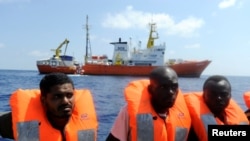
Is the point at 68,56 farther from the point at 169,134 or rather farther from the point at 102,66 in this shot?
the point at 169,134

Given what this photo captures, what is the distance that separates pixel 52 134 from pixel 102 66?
215 feet

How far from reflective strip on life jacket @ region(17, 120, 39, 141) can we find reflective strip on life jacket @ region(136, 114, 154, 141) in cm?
115

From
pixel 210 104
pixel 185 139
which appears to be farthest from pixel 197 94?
pixel 185 139

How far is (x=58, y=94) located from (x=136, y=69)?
63.1m

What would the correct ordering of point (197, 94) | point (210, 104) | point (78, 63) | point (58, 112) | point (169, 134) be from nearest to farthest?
point (58, 112) < point (169, 134) < point (210, 104) < point (197, 94) < point (78, 63)

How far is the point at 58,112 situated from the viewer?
11.9 ft

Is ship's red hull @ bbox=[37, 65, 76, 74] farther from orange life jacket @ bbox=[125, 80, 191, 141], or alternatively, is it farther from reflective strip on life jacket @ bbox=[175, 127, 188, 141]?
reflective strip on life jacket @ bbox=[175, 127, 188, 141]

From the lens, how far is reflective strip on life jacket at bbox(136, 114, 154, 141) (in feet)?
12.6

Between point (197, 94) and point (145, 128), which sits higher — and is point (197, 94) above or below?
above

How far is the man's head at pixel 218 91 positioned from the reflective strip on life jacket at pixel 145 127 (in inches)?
32.1

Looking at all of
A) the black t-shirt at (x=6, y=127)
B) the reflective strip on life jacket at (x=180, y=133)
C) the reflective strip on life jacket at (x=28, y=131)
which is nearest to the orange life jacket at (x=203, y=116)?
the reflective strip on life jacket at (x=180, y=133)

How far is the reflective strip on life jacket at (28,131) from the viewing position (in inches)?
143

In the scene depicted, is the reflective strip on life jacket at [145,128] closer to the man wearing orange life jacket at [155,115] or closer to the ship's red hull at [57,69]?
the man wearing orange life jacket at [155,115]

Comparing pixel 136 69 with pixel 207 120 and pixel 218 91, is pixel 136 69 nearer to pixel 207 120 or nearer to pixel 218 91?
pixel 207 120
